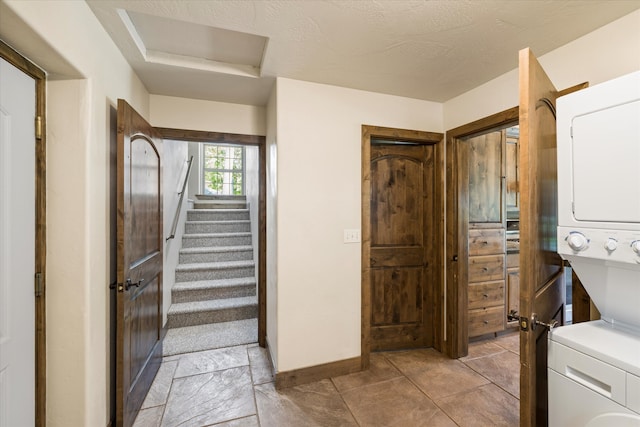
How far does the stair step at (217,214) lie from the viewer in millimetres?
4508

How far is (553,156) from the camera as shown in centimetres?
136

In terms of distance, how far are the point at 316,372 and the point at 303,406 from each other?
0.99 ft

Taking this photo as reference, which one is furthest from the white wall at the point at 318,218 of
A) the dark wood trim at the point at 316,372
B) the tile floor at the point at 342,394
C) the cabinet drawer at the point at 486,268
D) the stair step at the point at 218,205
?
the stair step at the point at 218,205

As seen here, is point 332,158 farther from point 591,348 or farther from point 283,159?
point 591,348

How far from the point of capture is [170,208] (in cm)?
323

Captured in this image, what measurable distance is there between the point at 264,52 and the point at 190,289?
259 centimetres

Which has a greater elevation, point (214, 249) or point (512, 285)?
point (214, 249)

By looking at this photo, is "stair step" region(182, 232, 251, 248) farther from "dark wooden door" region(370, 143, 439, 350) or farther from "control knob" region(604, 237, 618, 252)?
"control knob" region(604, 237, 618, 252)

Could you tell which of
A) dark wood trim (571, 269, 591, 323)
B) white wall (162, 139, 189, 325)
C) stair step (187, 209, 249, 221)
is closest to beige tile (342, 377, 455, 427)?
dark wood trim (571, 269, 591, 323)

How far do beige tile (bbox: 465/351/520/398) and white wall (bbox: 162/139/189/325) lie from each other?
292 centimetres

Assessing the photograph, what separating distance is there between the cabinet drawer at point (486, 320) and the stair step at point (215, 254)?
9.03 ft

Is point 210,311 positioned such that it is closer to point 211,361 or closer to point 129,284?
point 211,361

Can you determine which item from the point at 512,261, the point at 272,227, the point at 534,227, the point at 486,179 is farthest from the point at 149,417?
the point at 512,261

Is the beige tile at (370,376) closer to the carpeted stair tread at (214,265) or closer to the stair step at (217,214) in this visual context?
the carpeted stair tread at (214,265)
